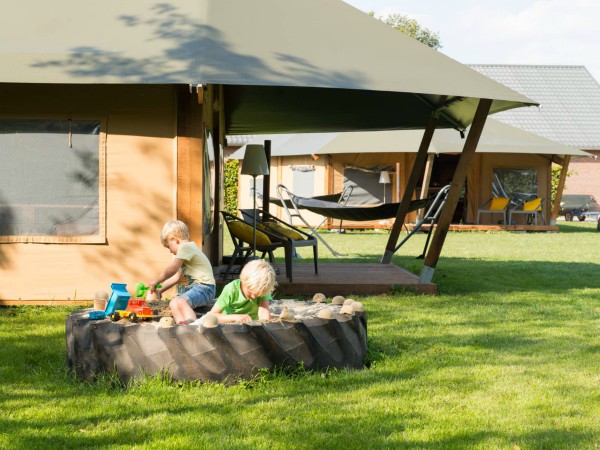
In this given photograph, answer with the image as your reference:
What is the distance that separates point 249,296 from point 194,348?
469mm

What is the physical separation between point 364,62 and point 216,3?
4.97ft

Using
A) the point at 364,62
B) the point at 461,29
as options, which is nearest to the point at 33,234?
the point at 364,62

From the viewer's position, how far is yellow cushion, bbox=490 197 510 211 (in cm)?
2314

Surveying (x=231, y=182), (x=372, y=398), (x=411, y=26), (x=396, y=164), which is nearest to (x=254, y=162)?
(x=372, y=398)

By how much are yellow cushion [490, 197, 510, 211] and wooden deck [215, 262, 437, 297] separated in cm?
1366

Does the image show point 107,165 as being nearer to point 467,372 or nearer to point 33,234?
point 33,234

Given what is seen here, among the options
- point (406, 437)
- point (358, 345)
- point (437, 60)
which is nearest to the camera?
point (406, 437)

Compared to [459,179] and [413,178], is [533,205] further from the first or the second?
[459,179]

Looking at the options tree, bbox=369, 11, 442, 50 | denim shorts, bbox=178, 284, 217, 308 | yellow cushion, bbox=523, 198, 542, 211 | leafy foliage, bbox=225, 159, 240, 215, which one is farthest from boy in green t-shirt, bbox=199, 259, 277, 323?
tree, bbox=369, 11, 442, 50

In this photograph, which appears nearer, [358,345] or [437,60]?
[358,345]

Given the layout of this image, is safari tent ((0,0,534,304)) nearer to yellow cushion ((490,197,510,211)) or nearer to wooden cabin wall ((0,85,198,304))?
wooden cabin wall ((0,85,198,304))

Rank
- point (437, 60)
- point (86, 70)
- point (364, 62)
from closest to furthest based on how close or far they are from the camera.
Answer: point (86, 70), point (364, 62), point (437, 60)

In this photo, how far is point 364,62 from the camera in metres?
7.79

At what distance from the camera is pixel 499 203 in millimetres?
23344
